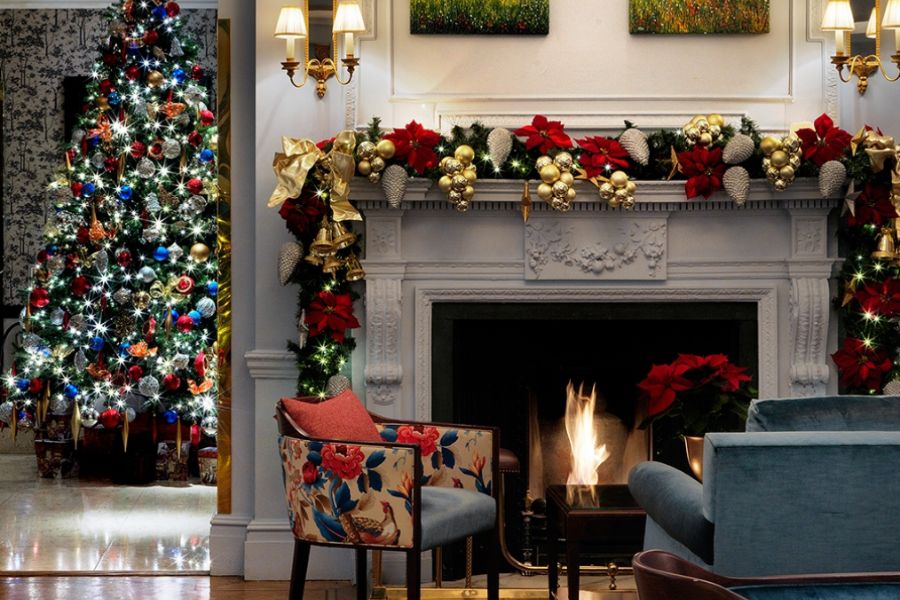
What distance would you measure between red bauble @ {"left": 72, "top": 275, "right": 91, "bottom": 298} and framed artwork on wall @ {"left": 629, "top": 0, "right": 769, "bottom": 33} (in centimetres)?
351

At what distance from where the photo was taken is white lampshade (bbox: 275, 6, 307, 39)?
4617 mm

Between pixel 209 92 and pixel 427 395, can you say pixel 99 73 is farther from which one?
pixel 427 395

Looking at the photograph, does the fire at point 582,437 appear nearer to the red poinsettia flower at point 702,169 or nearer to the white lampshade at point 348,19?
the red poinsettia flower at point 702,169

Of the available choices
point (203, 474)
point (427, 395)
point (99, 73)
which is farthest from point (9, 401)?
point (427, 395)

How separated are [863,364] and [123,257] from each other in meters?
4.01

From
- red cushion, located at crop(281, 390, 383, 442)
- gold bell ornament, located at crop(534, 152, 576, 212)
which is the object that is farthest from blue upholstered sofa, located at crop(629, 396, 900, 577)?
gold bell ornament, located at crop(534, 152, 576, 212)

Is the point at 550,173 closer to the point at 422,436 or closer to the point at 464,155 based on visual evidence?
the point at 464,155

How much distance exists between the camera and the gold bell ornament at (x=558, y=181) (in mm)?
4699

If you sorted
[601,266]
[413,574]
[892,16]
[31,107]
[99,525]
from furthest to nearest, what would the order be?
[31,107], [99,525], [601,266], [892,16], [413,574]

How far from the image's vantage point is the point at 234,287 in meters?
5.16

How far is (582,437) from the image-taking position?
5309 mm

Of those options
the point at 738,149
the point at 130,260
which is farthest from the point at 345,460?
the point at 130,260

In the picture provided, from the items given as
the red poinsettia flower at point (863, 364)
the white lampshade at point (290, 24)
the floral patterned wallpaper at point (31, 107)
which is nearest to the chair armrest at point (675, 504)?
the red poinsettia flower at point (863, 364)

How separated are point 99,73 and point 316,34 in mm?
2574
